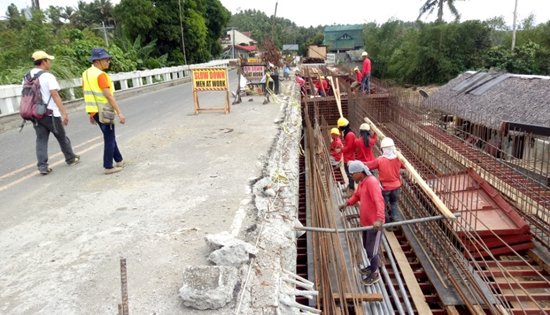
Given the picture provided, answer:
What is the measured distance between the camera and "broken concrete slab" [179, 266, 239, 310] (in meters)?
2.60

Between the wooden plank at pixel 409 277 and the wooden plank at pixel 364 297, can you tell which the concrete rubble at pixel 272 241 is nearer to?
the wooden plank at pixel 364 297

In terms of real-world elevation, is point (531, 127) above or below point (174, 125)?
below

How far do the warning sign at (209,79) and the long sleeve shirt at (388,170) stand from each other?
19.0 ft

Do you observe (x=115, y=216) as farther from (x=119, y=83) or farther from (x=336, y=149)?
(x=119, y=83)

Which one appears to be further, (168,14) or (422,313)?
(168,14)

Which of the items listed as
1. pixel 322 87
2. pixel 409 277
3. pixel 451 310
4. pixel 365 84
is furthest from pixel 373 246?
pixel 322 87

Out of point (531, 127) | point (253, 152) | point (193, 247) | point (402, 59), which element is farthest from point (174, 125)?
point (402, 59)

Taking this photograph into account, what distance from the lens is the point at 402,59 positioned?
1401 inches

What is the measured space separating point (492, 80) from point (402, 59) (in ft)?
70.1

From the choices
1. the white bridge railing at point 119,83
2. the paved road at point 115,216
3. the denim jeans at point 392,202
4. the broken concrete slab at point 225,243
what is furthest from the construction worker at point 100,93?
the white bridge railing at point 119,83

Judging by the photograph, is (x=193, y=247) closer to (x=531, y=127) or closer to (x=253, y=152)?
(x=253, y=152)

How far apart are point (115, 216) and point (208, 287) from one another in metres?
1.96

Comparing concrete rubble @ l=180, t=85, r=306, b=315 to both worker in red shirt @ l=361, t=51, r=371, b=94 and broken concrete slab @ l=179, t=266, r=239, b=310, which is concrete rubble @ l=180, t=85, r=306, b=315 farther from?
worker in red shirt @ l=361, t=51, r=371, b=94

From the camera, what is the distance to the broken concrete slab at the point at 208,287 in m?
2.60
